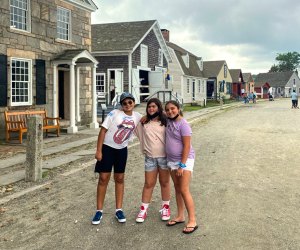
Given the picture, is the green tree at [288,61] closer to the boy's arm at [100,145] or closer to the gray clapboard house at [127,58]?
the gray clapboard house at [127,58]

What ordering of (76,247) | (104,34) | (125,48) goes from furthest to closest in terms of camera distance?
(104,34) < (125,48) < (76,247)

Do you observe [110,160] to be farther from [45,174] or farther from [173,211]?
[45,174]

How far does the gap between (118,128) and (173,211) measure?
1.49 m

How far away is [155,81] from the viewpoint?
2953 centimetres

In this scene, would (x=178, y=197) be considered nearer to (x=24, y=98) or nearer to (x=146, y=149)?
(x=146, y=149)

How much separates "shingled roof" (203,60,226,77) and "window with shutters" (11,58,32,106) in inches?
1614

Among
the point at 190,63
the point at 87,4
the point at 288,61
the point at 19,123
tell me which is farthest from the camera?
the point at 288,61

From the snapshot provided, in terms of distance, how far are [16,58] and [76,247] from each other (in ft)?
35.3

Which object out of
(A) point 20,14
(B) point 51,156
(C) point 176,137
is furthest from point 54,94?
(C) point 176,137

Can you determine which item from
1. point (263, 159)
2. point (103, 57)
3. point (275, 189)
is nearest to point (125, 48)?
point (103, 57)

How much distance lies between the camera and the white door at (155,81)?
96.5ft

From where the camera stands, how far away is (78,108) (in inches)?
683

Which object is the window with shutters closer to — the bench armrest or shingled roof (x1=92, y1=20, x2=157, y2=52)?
the bench armrest

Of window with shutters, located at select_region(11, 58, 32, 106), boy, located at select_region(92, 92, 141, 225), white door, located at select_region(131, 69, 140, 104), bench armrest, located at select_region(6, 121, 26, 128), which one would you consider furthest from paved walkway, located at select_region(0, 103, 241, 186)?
white door, located at select_region(131, 69, 140, 104)
